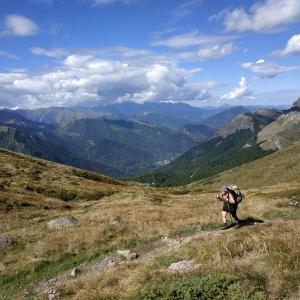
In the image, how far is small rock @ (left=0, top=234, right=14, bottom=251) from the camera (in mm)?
28219

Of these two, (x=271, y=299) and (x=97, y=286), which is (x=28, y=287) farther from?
(x=271, y=299)

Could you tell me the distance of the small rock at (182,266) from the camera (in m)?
15.1

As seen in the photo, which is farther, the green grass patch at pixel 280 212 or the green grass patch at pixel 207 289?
the green grass patch at pixel 280 212

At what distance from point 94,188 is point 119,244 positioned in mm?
45364

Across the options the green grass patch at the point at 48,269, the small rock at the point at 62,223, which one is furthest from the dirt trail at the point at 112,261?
the small rock at the point at 62,223

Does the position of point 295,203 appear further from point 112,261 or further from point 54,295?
point 54,295

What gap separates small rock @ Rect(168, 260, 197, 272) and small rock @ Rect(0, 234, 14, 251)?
15825 mm

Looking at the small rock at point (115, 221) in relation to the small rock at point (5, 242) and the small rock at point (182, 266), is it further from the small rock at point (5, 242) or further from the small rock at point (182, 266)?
the small rock at point (182, 266)

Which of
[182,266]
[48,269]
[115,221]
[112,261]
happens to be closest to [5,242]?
[48,269]

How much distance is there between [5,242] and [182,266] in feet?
55.6

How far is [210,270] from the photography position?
1359cm

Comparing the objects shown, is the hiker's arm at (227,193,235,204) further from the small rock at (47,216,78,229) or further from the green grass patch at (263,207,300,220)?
the small rock at (47,216,78,229)

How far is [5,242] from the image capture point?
28781mm

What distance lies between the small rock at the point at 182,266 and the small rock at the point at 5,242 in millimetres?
15825
